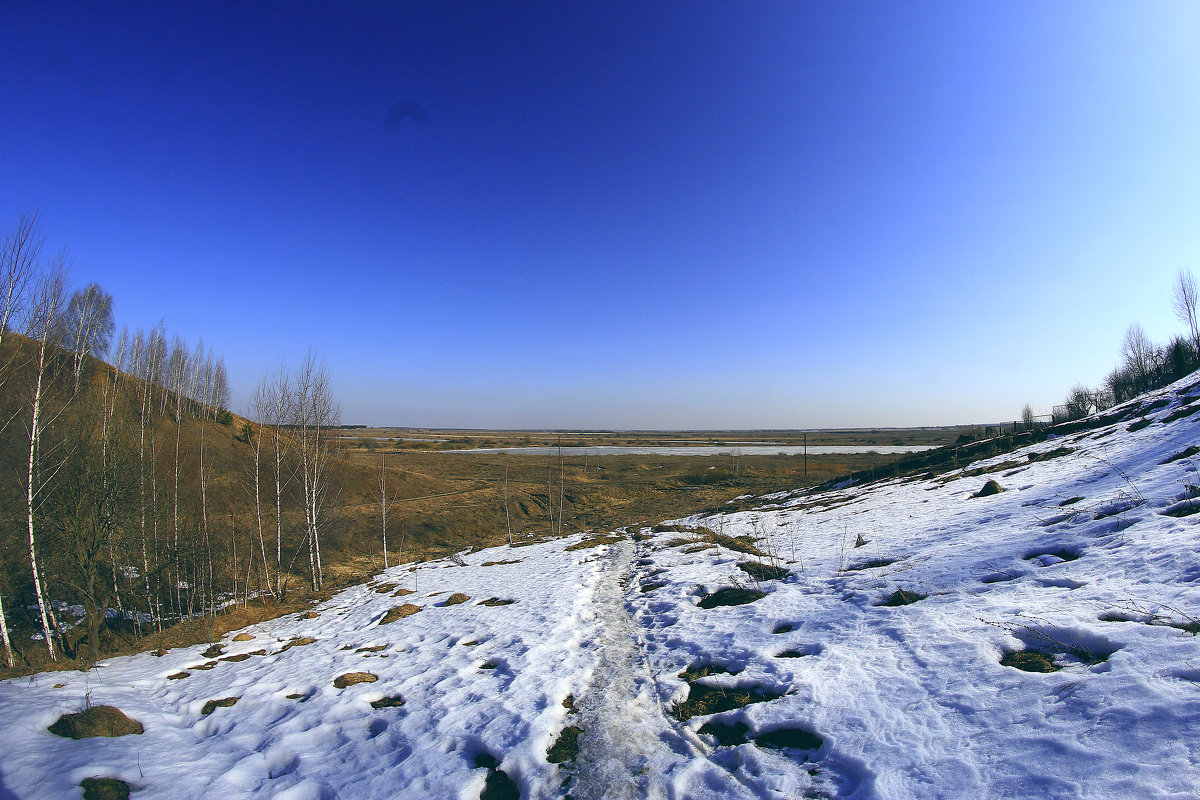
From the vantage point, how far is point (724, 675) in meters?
6.82

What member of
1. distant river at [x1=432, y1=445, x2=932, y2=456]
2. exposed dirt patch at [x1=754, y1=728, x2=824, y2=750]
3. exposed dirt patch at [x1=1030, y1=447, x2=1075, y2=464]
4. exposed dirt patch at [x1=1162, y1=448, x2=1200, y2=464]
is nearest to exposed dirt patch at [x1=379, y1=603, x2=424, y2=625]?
exposed dirt patch at [x1=754, y1=728, x2=824, y2=750]

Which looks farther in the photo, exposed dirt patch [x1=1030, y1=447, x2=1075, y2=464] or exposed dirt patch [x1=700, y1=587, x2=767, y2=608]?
exposed dirt patch [x1=1030, y1=447, x2=1075, y2=464]

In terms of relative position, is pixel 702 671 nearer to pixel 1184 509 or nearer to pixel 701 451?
pixel 1184 509

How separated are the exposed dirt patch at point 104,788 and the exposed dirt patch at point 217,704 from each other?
3.62 m

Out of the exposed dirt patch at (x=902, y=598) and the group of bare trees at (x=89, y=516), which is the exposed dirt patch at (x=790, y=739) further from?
the group of bare trees at (x=89, y=516)

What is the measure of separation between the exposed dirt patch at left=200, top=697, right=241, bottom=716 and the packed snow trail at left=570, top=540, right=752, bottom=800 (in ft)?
23.8

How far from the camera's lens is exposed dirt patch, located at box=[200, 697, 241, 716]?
28.6ft

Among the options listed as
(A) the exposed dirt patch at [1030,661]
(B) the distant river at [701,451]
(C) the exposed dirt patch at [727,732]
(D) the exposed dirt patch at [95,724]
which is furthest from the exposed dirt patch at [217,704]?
(B) the distant river at [701,451]

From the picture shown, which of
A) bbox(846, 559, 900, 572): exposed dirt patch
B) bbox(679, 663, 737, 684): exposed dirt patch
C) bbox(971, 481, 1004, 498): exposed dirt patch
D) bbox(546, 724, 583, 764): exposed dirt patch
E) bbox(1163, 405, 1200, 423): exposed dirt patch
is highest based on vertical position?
bbox(1163, 405, 1200, 423): exposed dirt patch

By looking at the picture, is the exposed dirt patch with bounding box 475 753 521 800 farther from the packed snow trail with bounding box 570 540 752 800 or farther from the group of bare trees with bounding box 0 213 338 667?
the group of bare trees with bounding box 0 213 338 667

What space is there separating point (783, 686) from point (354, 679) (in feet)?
26.6

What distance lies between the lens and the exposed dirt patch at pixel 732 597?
9.90m

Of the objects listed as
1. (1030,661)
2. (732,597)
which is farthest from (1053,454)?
(1030,661)

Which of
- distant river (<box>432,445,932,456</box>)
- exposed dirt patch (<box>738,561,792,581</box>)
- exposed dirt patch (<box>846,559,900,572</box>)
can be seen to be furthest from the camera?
distant river (<box>432,445,932,456</box>)
